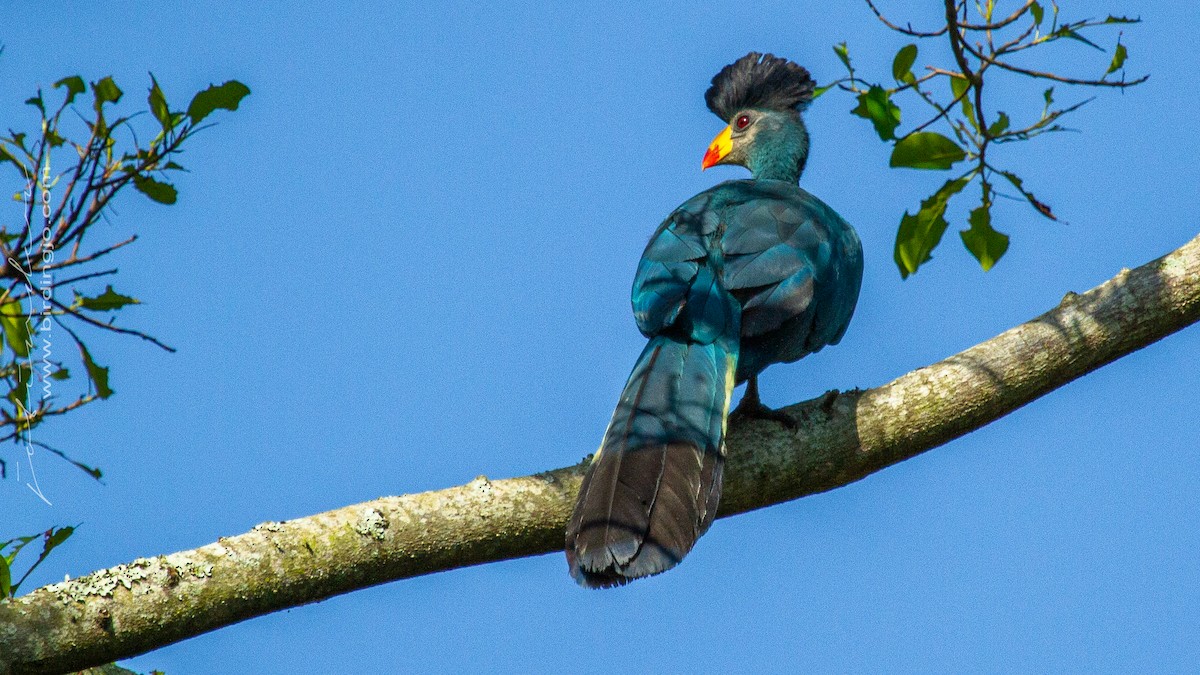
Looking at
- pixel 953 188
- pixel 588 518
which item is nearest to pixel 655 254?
pixel 953 188

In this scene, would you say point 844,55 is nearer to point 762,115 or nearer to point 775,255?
point 775,255

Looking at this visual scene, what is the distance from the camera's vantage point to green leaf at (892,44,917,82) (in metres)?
3.85

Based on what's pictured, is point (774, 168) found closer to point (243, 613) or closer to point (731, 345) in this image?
point (731, 345)

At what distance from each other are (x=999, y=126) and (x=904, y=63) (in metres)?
0.36

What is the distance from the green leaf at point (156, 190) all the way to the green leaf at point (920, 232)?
235 centimetres

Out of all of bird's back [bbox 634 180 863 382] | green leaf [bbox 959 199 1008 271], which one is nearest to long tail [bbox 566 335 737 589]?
bird's back [bbox 634 180 863 382]

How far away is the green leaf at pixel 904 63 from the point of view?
12.6 ft

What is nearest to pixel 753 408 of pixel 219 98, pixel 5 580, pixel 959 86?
pixel 959 86

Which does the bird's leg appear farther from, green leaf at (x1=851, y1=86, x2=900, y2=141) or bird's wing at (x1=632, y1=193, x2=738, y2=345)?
green leaf at (x1=851, y1=86, x2=900, y2=141)

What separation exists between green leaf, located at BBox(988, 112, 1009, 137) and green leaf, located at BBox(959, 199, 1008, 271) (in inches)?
9.1

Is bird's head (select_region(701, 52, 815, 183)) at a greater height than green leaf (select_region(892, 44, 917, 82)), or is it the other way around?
bird's head (select_region(701, 52, 815, 183))

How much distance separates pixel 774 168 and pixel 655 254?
6.64 feet

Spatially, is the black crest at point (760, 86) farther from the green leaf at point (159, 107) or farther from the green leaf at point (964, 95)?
the green leaf at point (159, 107)

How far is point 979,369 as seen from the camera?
3.79 m
